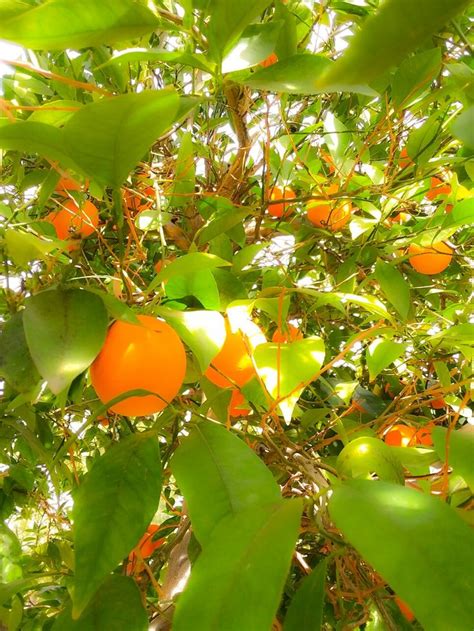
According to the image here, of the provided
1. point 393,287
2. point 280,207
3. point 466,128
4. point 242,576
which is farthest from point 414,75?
point 242,576

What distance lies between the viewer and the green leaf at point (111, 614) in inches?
17.1

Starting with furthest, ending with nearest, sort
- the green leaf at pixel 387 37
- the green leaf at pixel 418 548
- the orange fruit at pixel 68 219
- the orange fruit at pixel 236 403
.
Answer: the orange fruit at pixel 68 219 → the orange fruit at pixel 236 403 → the green leaf at pixel 418 548 → the green leaf at pixel 387 37

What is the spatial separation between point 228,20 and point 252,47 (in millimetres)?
64

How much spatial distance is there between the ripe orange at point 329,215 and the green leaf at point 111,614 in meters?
0.65

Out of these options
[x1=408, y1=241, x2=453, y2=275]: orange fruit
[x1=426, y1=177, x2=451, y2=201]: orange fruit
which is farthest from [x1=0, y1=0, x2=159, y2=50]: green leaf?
[x1=426, y1=177, x2=451, y2=201]: orange fruit

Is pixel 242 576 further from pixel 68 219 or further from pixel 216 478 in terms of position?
pixel 68 219

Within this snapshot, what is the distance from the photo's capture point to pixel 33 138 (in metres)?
0.42

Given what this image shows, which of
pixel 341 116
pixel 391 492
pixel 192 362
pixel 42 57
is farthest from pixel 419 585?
pixel 341 116

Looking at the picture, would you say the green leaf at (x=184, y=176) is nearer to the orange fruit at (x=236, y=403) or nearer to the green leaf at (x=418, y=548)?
the orange fruit at (x=236, y=403)

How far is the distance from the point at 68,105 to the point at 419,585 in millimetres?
508

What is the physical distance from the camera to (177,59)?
0.43m

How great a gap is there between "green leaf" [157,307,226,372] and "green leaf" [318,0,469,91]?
287 mm

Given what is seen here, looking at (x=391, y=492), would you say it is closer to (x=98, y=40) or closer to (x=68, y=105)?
(x=98, y=40)

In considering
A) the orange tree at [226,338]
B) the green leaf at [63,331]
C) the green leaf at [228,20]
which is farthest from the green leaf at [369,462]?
the green leaf at [228,20]
